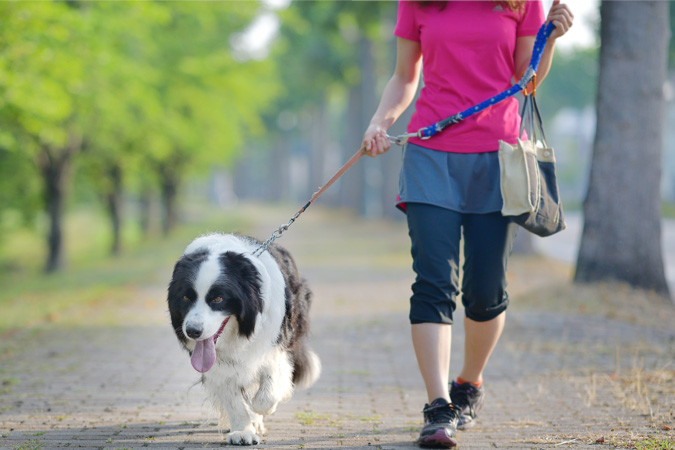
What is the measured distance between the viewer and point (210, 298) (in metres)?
3.52

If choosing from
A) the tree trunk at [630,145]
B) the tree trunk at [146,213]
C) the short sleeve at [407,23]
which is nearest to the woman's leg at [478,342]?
the short sleeve at [407,23]

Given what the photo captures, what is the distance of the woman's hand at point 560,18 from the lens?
12.1 feet

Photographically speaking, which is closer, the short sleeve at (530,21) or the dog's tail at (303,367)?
the short sleeve at (530,21)

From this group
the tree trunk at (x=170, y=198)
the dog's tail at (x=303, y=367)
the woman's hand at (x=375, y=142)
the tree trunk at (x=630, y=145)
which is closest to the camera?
Answer: the woman's hand at (x=375, y=142)

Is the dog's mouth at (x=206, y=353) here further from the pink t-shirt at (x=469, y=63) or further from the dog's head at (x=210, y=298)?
the pink t-shirt at (x=469, y=63)

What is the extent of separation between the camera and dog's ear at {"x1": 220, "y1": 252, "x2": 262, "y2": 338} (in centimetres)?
357

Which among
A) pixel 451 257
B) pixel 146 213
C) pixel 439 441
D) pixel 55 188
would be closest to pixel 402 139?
pixel 451 257

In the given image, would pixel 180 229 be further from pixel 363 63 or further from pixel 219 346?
pixel 219 346

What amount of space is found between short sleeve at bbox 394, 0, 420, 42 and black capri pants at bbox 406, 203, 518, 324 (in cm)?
88

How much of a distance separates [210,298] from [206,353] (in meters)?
0.27

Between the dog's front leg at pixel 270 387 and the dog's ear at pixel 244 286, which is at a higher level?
the dog's ear at pixel 244 286

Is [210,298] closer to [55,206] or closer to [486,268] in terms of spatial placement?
[486,268]

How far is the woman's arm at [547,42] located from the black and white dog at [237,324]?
5.26 feet

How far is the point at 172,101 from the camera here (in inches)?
861
